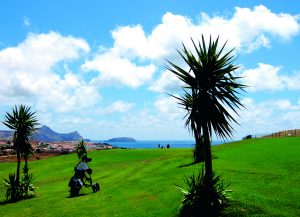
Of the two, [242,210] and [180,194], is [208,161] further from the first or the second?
[180,194]

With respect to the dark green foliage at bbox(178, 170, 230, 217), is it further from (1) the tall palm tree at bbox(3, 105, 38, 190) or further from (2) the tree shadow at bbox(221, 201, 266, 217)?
(1) the tall palm tree at bbox(3, 105, 38, 190)

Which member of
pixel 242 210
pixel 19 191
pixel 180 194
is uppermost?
pixel 180 194

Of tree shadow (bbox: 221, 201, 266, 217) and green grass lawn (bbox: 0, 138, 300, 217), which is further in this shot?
green grass lawn (bbox: 0, 138, 300, 217)

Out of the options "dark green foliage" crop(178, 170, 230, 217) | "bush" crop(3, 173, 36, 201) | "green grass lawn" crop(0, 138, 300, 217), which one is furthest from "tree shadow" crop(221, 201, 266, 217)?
"bush" crop(3, 173, 36, 201)

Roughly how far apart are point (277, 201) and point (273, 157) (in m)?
22.1

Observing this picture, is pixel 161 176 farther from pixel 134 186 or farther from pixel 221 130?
pixel 221 130

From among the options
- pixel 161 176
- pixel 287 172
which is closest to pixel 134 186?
pixel 161 176

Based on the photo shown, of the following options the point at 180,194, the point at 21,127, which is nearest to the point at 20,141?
the point at 21,127

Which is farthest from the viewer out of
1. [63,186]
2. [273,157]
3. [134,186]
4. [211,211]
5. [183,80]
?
[63,186]

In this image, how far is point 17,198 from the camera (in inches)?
1802

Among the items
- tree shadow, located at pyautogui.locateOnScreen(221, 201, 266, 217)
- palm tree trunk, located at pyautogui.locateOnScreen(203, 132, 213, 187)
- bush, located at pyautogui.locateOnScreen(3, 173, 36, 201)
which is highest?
palm tree trunk, located at pyautogui.locateOnScreen(203, 132, 213, 187)

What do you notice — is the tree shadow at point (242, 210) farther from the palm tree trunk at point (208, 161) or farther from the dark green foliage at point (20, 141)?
the dark green foliage at point (20, 141)

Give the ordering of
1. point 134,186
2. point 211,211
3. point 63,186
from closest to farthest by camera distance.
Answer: point 211,211 < point 134,186 < point 63,186

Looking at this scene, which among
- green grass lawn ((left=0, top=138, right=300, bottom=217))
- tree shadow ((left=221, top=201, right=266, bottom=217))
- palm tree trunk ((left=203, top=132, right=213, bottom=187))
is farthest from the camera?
green grass lawn ((left=0, top=138, right=300, bottom=217))
